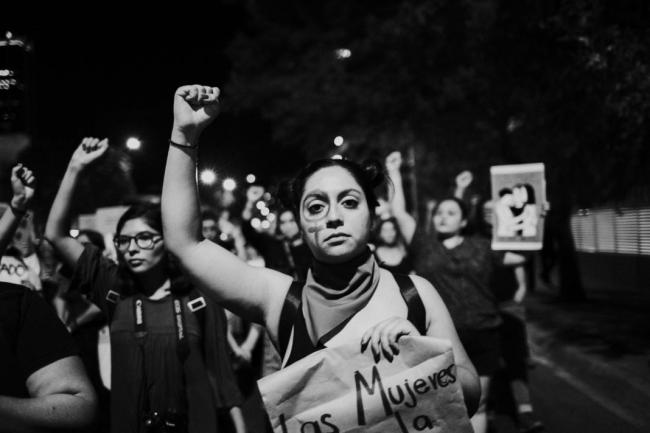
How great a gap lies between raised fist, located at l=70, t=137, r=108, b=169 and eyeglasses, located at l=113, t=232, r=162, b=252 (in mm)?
488

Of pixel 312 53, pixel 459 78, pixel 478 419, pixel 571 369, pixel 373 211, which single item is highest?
pixel 312 53

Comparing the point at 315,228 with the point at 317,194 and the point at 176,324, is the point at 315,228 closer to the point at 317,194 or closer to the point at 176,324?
the point at 317,194

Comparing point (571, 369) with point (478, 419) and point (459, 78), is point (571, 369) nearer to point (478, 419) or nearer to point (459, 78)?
point (478, 419)

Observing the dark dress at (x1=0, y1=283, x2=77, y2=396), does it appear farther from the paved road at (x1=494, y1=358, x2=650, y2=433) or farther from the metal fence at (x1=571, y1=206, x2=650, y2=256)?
the metal fence at (x1=571, y1=206, x2=650, y2=256)

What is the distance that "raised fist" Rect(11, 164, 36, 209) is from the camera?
375 centimetres

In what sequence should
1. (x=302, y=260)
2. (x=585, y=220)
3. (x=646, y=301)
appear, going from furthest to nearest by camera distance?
(x=585, y=220) < (x=646, y=301) < (x=302, y=260)

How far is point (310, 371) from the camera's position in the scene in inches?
96.2

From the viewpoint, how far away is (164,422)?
3693 mm

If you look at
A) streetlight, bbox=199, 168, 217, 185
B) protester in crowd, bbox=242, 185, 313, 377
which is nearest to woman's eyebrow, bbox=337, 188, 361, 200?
streetlight, bbox=199, 168, 217, 185

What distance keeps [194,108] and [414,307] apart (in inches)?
37.1

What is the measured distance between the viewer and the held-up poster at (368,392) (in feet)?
7.98

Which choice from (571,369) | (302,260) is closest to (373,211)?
(302,260)

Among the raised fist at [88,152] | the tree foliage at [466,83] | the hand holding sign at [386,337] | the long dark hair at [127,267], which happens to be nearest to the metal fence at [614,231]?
the tree foliage at [466,83]

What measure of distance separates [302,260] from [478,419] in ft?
7.22
